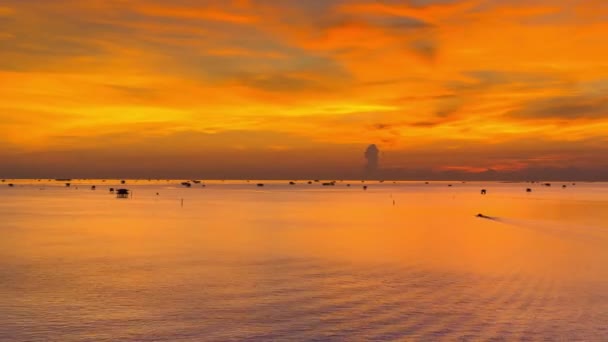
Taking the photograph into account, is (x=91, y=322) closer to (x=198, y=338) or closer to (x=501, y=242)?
(x=198, y=338)

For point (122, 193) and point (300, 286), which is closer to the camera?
point (300, 286)

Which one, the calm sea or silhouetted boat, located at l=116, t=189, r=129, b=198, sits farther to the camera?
silhouetted boat, located at l=116, t=189, r=129, b=198

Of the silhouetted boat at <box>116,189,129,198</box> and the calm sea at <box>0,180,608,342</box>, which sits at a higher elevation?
the silhouetted boat at <box>116,189,129,198</box>

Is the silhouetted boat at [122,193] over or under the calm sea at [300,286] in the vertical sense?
over

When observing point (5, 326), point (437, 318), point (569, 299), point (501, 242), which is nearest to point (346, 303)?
point (437, 318)

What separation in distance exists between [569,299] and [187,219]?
47.8m

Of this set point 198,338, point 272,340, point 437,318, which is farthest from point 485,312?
point 198,338

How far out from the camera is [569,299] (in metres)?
23.3

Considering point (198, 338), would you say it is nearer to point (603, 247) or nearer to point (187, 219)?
point (603, 247)

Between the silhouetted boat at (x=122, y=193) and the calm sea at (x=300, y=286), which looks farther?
the silhouetted boat at (x=122, y=193)

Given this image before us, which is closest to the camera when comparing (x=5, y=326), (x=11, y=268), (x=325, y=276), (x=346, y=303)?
(x=5, y=326)

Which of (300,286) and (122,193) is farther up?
(122,193)

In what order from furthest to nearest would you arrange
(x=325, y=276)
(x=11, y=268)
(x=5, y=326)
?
(x=11, y=268) → (x=325, y=276) → (x=5, y=326)

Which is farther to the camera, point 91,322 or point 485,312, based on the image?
point 485,312
